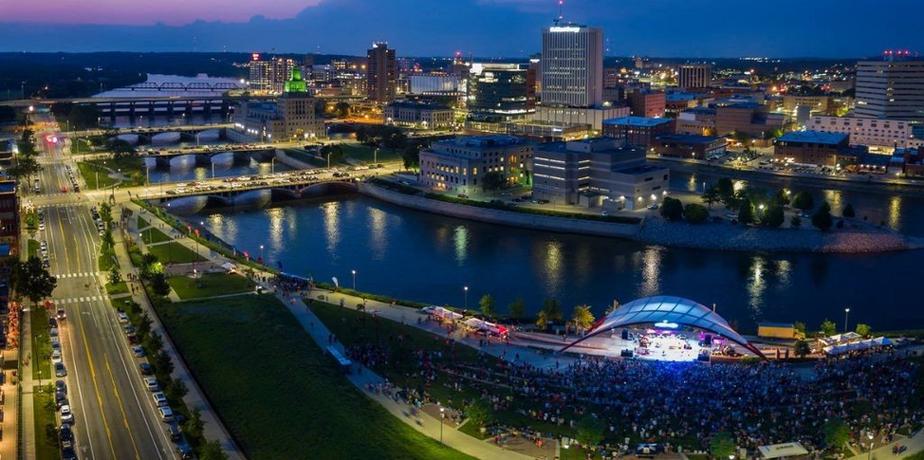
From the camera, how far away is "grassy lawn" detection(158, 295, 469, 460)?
55.4ft

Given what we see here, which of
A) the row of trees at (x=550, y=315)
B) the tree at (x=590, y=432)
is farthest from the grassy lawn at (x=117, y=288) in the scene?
the tree at (x=590, y=432)

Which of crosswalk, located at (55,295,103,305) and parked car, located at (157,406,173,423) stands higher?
crosswalk, located at (55,295,103,305)

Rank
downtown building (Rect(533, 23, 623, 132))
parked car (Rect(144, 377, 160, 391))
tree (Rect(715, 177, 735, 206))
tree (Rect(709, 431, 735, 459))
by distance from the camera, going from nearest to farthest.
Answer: tree (Rect(709, 431, 735, 459))
parked car (Rect(144, 377, 160, 391))
tree (Rect(715, 177, 735, 206))
downtown building (Rect(533, 23, 623, 132))

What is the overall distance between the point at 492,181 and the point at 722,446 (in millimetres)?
36457

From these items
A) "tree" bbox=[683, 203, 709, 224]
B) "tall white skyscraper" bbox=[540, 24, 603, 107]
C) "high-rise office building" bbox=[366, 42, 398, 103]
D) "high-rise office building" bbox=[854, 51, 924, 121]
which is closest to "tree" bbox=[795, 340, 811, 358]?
"tree" bbox=[683, 203, 709, 224]

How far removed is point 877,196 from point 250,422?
46.9 meters

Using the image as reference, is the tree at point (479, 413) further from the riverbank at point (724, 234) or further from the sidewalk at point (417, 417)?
the riverbank at point (724, 234)

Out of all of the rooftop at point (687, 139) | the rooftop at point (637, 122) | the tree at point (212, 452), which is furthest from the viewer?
the rooftop at point (637, 122)

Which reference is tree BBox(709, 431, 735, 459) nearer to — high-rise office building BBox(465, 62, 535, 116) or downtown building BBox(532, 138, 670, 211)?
downtown building BBox(532, 138, 670, 211)

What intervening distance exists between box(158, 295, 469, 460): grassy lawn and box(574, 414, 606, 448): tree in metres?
2.35

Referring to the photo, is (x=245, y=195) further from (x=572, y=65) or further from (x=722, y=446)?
(x=722, y=446)

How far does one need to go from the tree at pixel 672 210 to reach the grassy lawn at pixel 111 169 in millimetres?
33037

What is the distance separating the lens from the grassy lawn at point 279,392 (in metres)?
16.9

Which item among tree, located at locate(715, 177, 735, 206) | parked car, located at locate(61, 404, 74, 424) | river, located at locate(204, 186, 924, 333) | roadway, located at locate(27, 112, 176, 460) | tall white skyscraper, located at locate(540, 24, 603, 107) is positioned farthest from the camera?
tall white skyscraper, located at locate(540, 24, 603, 107)
